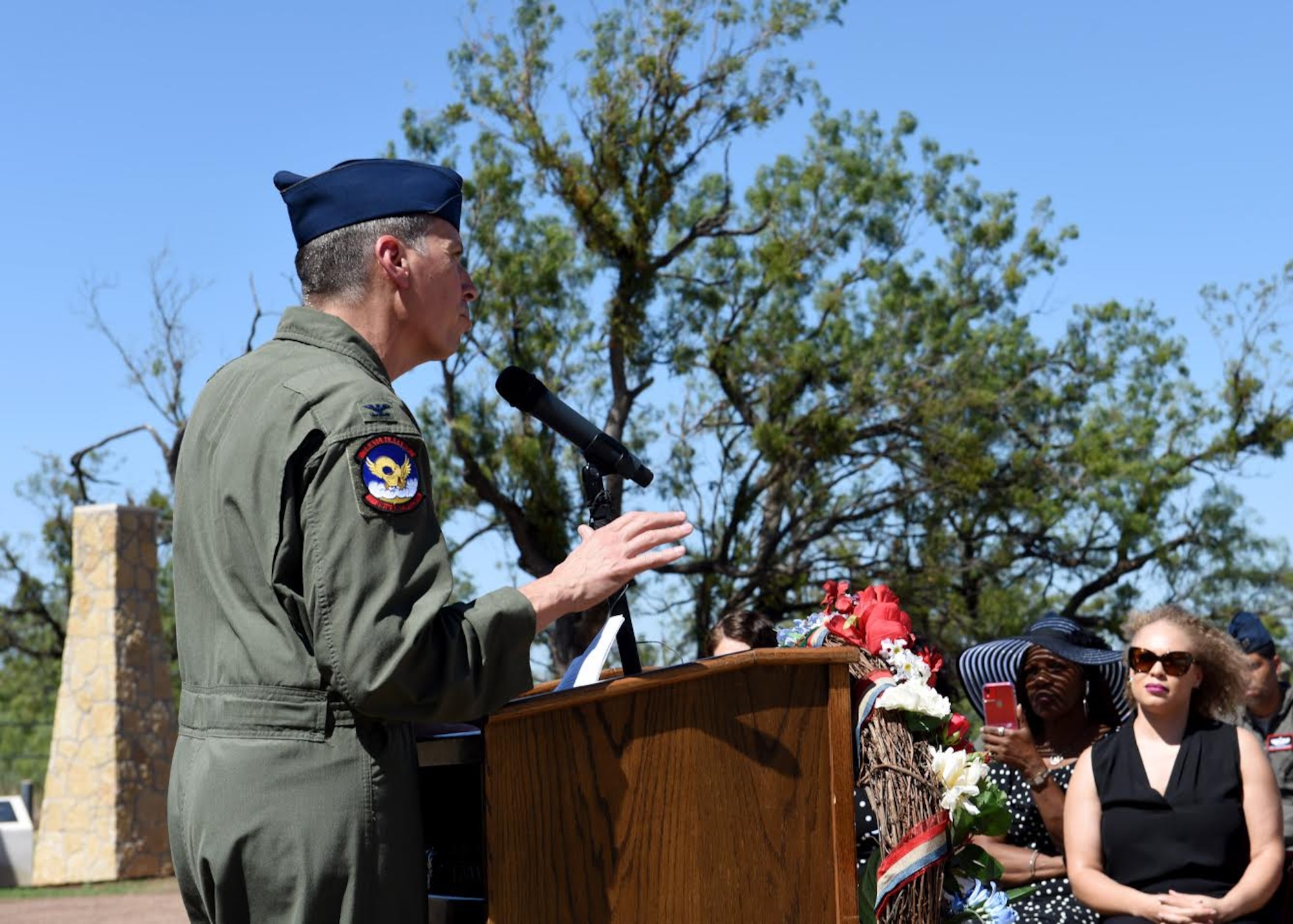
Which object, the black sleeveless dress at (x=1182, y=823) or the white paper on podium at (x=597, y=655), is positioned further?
the black sleeveless dress at (x=1182, y=823)

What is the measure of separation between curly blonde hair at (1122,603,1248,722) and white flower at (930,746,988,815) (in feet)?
7.08

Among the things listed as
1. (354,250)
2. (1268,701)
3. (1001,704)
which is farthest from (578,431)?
(1268,701)

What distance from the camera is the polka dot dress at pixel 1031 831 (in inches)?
201

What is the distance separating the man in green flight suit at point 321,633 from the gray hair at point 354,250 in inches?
3.3

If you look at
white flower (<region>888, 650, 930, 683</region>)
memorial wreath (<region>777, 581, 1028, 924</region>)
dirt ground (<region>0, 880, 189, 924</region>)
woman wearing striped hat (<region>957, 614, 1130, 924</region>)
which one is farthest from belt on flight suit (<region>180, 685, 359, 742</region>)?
dirt ground (<region>0, 880, 189, 924</region>)

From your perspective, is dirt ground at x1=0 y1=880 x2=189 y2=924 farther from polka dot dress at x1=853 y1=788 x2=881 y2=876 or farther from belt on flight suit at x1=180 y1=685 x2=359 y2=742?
belt on flight suit at x1=180 y1=685 x2=359 y2=742

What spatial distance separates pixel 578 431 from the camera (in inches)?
97.2

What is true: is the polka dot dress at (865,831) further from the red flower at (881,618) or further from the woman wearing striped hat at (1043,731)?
the woman wearing striped hat at (1043,731)

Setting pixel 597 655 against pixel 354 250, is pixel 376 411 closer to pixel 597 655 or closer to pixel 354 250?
pixel 354 250

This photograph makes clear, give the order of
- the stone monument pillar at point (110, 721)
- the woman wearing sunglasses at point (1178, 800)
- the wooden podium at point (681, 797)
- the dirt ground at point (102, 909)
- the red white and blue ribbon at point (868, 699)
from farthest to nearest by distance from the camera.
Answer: the stone monument pillar at point (110, 721)
the dirt ground at point (102, 909)
the woman wearing sunglasses at point (1178, 800)
the red white and blue ribbon at point (868, 699)
the wooden podium at point (681, 797)

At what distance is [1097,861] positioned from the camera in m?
4.70

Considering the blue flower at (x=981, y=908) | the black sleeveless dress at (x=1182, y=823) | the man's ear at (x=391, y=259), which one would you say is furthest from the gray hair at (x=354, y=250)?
the black sleeveless dress at (x=1182, y=823)

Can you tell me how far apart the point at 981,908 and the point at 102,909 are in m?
12.3

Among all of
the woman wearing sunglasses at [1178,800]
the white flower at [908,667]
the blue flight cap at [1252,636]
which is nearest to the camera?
the white flower at [908,667]
